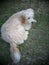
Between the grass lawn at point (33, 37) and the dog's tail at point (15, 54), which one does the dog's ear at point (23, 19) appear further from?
the dog's tail at point (15, 54)

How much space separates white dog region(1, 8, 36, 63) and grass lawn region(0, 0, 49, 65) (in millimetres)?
67

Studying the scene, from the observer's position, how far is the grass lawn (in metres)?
2.38

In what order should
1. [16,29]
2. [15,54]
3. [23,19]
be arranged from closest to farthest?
[15,54] < [16,29] < [23,19]

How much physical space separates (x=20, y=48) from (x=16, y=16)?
1.40 feet

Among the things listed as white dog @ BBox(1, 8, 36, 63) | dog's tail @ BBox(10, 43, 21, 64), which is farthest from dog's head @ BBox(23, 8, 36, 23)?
dog's tail @ BBox(10, 43, 21, 64)

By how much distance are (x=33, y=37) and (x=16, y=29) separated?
9.1 inches

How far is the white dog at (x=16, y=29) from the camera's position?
2358mm

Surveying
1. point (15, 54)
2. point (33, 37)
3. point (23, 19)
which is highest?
point (23, 19)

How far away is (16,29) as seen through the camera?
2562 millimetres

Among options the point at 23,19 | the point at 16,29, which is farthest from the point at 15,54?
the point at 23,19

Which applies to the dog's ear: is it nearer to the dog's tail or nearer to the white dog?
the white dog

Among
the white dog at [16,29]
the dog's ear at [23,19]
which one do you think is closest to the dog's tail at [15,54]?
the white dog at [16,29]

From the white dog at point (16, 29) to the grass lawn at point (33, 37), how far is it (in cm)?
7

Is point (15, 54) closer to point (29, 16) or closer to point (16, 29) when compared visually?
A: point (16, 29)
